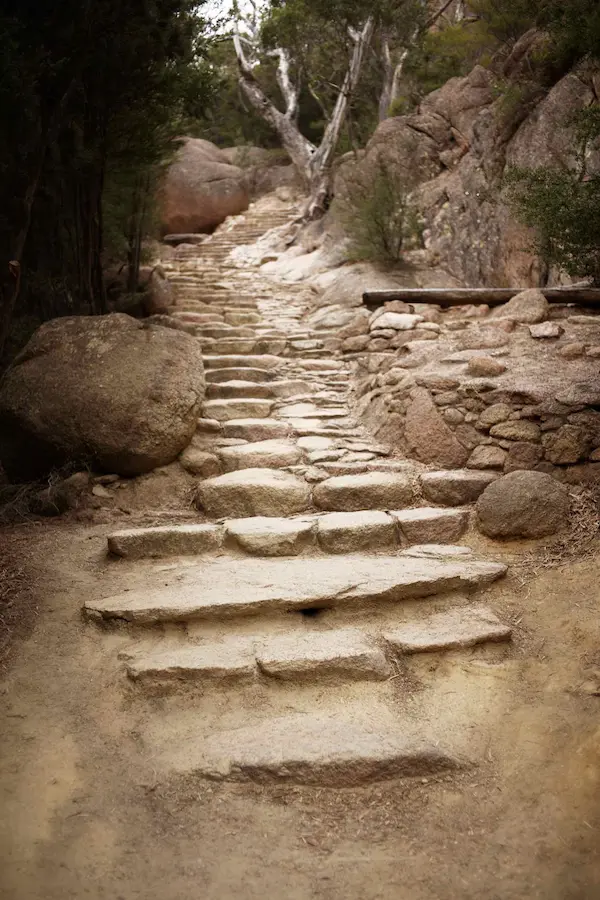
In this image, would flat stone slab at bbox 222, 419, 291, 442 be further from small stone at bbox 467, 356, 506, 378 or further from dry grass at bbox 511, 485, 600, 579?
dry grass at bbox 511, 485, 600, 579

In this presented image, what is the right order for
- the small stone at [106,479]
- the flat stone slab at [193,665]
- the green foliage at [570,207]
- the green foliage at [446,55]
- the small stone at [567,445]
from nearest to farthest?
the flat stone slab at [193,665], the small stone at [567,445], the small stone at [106,479], the green foliage at [570,207], the green foliage at [446,55]

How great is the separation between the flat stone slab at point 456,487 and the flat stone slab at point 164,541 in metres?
1.37

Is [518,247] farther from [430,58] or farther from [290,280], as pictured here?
[430,58]

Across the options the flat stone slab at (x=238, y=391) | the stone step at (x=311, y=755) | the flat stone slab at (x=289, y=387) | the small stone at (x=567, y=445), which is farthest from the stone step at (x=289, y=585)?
the flat stone slab at (x=289, y=387)

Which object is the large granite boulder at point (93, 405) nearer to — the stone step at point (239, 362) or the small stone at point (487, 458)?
the stone step at point (239, 362)

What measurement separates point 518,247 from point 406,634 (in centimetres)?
580

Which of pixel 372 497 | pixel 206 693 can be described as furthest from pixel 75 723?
pixel 372 497

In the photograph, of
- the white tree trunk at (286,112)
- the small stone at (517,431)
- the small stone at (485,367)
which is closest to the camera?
the small stone at (517,431)

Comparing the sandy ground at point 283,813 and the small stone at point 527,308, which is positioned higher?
the small stone at point 527,308

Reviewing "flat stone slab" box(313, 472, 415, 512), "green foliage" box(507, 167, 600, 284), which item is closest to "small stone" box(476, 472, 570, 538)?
"flat stone slab" box(313, 472, 415, 512)

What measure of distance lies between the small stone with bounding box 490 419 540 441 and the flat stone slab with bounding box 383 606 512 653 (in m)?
1.39

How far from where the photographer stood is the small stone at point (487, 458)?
3.75m

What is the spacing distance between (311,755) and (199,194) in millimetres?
15087

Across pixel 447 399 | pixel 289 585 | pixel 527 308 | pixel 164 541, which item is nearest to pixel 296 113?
pixel 527 308
